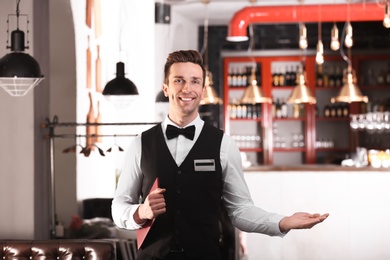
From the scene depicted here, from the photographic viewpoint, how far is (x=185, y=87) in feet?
7.34

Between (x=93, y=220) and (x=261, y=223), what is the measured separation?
408 cm

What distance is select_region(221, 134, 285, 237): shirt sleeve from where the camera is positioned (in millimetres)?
2373

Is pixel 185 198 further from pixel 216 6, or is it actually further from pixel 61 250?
pixel 216 6

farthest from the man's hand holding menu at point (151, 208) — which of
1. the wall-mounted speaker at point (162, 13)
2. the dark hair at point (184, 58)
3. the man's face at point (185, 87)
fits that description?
the wall-mounted speaker at point (162, 13)

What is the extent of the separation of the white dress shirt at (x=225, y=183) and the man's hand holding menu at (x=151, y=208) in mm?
121

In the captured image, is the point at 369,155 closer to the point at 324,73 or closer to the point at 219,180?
the point at 324,73

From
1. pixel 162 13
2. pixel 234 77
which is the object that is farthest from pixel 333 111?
pixel 162 13

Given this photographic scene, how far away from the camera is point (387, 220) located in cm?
755

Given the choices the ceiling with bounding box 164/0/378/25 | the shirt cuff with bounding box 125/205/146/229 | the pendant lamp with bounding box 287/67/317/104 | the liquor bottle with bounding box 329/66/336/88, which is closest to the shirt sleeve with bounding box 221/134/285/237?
the shirt cuff with bounding box 125/205/146/229

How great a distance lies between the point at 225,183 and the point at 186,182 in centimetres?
15

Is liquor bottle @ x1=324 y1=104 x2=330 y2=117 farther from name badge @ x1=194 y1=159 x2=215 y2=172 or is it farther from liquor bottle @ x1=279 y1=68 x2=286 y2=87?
name badge @ x1=194 y1=159 x2=215 y2=172

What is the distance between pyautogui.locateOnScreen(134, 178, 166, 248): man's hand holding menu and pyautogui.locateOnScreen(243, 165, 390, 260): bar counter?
5.34 m

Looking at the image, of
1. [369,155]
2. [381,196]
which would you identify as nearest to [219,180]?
[381,196]

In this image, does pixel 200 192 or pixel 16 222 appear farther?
pixel 16 222
